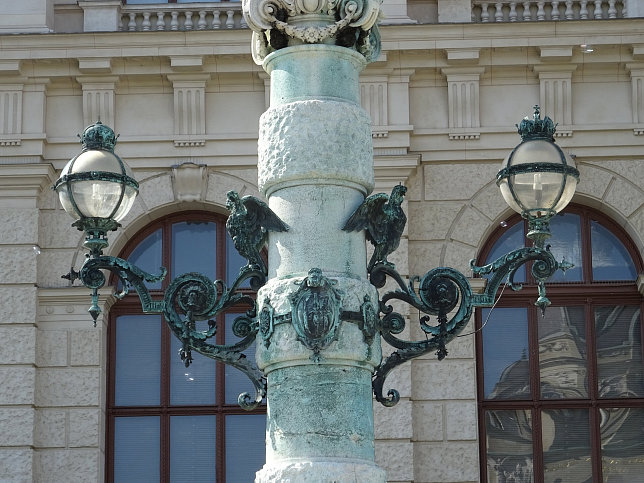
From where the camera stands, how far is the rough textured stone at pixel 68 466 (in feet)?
59.0

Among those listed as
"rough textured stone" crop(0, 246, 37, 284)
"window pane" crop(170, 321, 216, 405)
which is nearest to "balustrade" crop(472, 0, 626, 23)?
"window pane" crop(170, 321, 216, 405)

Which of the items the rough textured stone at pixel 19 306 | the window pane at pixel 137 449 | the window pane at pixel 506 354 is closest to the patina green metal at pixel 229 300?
the rough textured stone at pixel 19 306

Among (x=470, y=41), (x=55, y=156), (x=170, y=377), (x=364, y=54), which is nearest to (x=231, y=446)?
(x=170, y=377)

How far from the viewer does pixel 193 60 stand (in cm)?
1881

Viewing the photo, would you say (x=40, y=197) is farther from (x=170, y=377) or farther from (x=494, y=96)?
(x=494, y=96)

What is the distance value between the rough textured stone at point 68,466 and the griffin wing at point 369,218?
10.2 m

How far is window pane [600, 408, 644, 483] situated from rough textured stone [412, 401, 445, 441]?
1.84 meters

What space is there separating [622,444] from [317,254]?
1067 cm

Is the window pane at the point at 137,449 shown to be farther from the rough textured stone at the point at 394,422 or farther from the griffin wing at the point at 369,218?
the griffin wing at the point at 369,218

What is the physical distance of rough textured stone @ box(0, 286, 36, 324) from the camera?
60.1 ft

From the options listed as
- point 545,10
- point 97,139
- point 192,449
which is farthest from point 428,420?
point 97,139

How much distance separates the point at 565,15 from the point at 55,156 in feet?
20.1

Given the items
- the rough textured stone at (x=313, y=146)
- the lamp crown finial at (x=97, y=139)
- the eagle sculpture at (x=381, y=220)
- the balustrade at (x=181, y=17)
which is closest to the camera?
the eagle sculpture at (x=381, y=220)

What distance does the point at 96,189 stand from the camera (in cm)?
902
